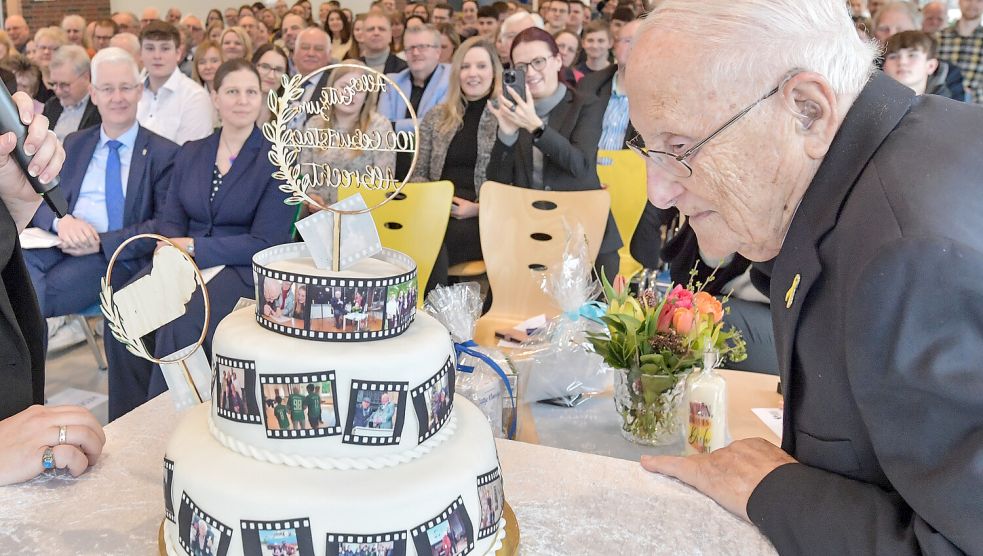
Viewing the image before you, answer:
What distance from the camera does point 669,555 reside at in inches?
40.7

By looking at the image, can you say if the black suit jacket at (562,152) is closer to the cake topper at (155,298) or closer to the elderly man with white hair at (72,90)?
the elderly man with white hair at (72,90)

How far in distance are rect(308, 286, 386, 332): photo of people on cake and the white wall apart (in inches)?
492

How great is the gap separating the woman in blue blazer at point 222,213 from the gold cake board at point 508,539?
2.06m

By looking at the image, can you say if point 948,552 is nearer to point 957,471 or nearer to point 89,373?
point 957,471

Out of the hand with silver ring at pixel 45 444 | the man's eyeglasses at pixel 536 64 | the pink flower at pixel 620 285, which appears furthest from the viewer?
the man's eyeglasses at pixel 536 64

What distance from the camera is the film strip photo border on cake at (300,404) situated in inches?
37.1

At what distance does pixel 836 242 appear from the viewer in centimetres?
96

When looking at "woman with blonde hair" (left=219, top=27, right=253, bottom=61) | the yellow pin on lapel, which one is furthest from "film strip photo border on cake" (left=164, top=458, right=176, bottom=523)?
"woman with blonde hair" (left=219, top=27, right=253, bottom=61)

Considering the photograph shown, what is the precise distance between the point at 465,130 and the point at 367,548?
11.2ft

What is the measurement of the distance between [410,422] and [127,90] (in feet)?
10.8

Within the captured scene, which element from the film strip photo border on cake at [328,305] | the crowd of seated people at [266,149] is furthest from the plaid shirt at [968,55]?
the film strip photo border on cake at [328,305]

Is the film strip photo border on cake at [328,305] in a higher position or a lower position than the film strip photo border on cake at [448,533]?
higher

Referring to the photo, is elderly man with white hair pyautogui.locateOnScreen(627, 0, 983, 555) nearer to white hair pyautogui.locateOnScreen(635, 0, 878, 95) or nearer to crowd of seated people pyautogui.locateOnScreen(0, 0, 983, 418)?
white hair pyautogui.locateOnScreen(635, 0, 878, 95)

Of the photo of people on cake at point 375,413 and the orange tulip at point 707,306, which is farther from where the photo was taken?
the orange tulip at point 707,306
